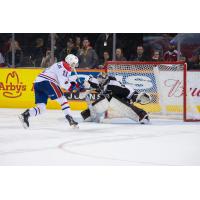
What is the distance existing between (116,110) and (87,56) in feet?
7.33

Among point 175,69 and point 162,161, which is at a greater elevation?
point 175,69

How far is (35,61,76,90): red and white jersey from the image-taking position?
24.4 feet

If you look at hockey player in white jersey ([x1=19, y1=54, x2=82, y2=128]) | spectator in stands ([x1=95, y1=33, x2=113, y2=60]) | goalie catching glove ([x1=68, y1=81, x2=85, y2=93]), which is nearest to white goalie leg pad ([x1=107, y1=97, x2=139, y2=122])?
goalie catching glove ([x1=68, y1=81, x2=85, y2=93])

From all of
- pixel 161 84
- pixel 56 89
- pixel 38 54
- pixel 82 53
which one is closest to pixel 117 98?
pixel 161 84

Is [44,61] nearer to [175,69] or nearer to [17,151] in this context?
[175,69]

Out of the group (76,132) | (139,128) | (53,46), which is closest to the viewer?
(76,132)

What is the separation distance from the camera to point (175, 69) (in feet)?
29.6

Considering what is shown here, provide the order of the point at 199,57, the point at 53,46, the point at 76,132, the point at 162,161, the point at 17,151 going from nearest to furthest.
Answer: the point at 162,161
the point at 17,151
the point at 76,132
the point at 199,57
the point at 53,46

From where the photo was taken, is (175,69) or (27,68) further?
(27,68)

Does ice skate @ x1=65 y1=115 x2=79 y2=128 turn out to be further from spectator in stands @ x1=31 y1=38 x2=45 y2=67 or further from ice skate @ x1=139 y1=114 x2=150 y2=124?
spectator in stands @ x1=31 y1=38 x2=45 y2=67

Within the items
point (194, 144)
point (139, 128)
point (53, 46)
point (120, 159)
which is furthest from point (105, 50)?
point (120, 159)

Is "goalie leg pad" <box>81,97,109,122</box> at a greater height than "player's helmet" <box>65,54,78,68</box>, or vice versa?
"player's helmet" <box>65,54,78,68</box>

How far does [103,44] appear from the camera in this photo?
34.3 feet

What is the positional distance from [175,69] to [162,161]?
4095 millimetres
